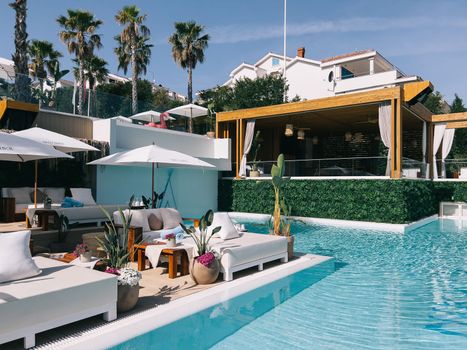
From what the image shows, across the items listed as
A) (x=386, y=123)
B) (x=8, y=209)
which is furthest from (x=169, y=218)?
(x=386, y=123)

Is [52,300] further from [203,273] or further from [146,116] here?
[146,116]

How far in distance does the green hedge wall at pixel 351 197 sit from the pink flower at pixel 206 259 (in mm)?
9982

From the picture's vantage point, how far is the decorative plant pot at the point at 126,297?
4840mm

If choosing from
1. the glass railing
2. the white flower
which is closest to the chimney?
the glass railing

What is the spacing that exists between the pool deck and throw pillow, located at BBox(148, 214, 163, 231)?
1.84 m

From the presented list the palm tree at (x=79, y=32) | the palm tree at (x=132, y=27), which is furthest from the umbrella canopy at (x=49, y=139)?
the palm tree at (x=132, y=27)

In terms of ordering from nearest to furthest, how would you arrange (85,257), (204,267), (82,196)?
(85,257)
(204,267)
(82,196)

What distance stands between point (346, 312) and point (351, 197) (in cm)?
1069

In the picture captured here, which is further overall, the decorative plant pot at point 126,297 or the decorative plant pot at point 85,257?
the decorative plant pot at point 85,257

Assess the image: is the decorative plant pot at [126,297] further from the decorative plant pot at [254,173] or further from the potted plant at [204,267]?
the decorative plant pot at [254,173]

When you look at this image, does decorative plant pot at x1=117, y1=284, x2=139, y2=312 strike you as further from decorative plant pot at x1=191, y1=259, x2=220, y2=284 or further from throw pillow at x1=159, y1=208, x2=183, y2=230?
throw pillow at x1=159, y1=208, x2=183, y2=230

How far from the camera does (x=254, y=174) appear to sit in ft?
61.9

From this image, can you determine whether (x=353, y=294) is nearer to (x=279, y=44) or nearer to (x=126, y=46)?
(x=126, y=46)

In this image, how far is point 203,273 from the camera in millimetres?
6266
